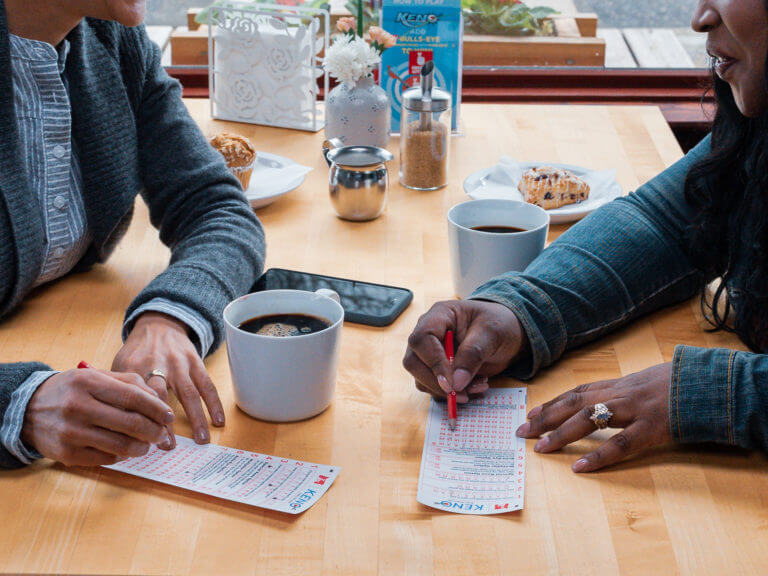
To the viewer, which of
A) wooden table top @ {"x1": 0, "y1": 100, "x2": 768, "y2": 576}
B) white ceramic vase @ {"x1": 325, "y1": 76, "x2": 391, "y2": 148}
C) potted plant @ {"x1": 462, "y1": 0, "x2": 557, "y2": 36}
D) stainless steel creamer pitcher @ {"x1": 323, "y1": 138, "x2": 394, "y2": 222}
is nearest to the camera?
wooden table top @ {"x1": 0, "y1": 100, "x2": 768, "y2": 576}

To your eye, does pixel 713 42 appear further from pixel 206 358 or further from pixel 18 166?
pixel 18 166

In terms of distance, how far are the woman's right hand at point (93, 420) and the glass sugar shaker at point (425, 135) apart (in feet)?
2.85

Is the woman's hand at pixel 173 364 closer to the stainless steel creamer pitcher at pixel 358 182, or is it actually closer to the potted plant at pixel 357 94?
the stainless steel creamer pitcher at pixel 358 182

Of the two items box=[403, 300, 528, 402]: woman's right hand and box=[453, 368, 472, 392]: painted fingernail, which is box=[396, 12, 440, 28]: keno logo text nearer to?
box=[403, 300, 528, 402]: woman's right hand

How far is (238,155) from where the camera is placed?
1.51 m

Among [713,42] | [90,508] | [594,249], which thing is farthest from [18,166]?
[713,42]

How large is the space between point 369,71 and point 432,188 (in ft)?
0.91

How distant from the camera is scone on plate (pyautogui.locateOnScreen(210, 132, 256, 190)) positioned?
151cm

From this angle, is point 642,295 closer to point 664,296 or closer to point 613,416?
point 664,296

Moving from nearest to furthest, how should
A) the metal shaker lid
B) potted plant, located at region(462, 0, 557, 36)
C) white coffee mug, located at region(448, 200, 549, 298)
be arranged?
white coffee mug, located at region(448, 200, 549, 298) → the metal shaker lid → potted plant, located at region(462, 0, 557, 36)

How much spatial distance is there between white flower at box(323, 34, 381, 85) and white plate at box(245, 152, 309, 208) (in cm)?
20

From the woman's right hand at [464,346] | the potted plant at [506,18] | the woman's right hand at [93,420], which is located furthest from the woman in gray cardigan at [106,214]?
the potted plant at [506,18]

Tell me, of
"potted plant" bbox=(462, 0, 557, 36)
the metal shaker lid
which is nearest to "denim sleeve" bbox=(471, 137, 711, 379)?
the metal shaker lid

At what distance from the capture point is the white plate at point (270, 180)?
1505 millimetres
